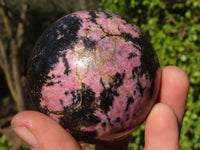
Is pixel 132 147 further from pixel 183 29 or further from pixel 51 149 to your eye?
pixel 51 149

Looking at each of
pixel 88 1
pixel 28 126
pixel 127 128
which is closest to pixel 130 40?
pixel 127 128

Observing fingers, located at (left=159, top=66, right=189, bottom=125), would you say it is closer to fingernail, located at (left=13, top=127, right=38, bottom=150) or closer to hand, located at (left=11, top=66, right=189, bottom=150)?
hand, located at (left=11, top=66, right=189, bottom=150)

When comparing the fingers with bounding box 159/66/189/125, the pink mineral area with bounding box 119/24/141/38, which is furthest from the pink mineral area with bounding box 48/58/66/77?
the fingers with bounding box 159/66/189/125

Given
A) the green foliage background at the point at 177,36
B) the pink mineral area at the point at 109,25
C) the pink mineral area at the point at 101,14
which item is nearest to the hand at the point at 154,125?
the pink mineral area at the point at 109,25

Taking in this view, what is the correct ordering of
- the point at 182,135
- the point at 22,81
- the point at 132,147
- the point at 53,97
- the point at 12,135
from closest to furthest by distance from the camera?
the point at 53,97 < the point at 182,135 < the point at 132,147 < the point at 22,81 < the point at 12,135

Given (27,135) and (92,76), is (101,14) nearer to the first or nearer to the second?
(92,76)

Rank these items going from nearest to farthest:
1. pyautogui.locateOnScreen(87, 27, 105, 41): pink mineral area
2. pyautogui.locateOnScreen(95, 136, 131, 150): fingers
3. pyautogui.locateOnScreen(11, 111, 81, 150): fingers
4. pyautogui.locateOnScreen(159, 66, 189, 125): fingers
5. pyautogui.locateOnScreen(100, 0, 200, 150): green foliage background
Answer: pyautogui.locateOnScreen(11, 111, 81, 150): fingers → pyautogui.locateOnScreen(87, 27, 105, 41): pink mineral area → pyautogui.locateOnScreen(159, 66, 189, 125): fingers → pyautogui.locateOnScreen(95, 136, 131, 150): fingers → pyautogui.locateOnScreen(100, 0, 200, 150): green foliage background

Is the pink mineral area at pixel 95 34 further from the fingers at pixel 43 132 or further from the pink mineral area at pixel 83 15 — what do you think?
the fingers at pixel 43 132
